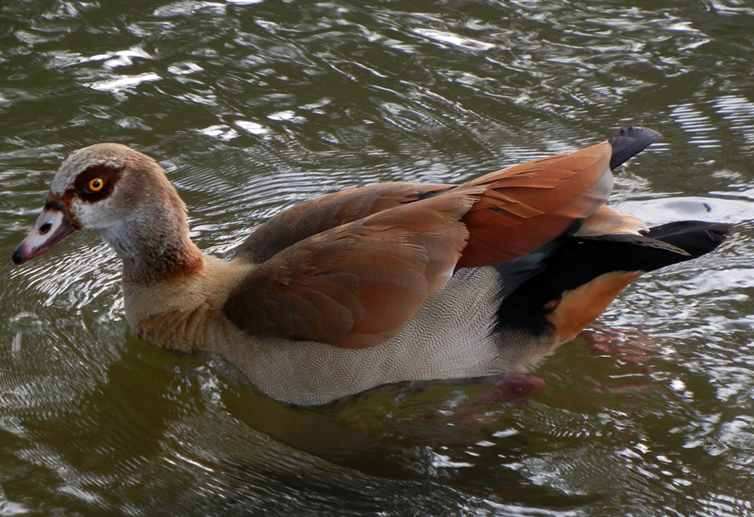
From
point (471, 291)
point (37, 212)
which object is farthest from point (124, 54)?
point (471, 291)

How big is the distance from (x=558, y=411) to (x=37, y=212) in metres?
3.22

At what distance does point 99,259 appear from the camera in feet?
16.3

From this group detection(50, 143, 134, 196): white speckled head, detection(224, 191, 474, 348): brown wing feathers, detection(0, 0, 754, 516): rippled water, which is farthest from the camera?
detection(50, 143, 134, 196): white speckled head

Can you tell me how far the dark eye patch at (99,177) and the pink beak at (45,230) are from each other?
0.43 ft

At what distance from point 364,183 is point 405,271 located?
6.13 feet

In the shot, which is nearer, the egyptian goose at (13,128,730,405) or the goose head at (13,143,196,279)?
the egyptian goose at (13,128,730,405)

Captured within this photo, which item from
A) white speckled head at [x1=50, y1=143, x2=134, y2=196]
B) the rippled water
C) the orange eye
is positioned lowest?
the rippled water

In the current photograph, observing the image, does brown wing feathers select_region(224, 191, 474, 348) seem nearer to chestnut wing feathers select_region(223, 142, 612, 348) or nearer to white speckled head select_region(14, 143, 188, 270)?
chestnut wing feathers select_region(223, 142, 612, 348)

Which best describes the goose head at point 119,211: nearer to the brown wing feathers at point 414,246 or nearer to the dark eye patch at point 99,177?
the dark eye patch at point 99,177

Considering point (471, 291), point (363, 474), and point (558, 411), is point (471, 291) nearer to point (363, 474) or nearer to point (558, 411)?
point (558, 411)

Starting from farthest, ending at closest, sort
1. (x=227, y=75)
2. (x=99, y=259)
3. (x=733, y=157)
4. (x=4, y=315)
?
(x=227, y=75)
(x=733, y=157)
(x=99, y=259)
(x=4, y=315)

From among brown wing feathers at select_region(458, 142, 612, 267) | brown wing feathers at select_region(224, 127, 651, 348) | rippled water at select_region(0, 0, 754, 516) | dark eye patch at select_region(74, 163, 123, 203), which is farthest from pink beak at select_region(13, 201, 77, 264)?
brown wing feathers at select_region(458, 142, 612, 267)

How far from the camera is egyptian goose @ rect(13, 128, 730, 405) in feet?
12.1

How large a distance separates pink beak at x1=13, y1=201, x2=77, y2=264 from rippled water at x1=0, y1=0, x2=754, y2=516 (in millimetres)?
481
